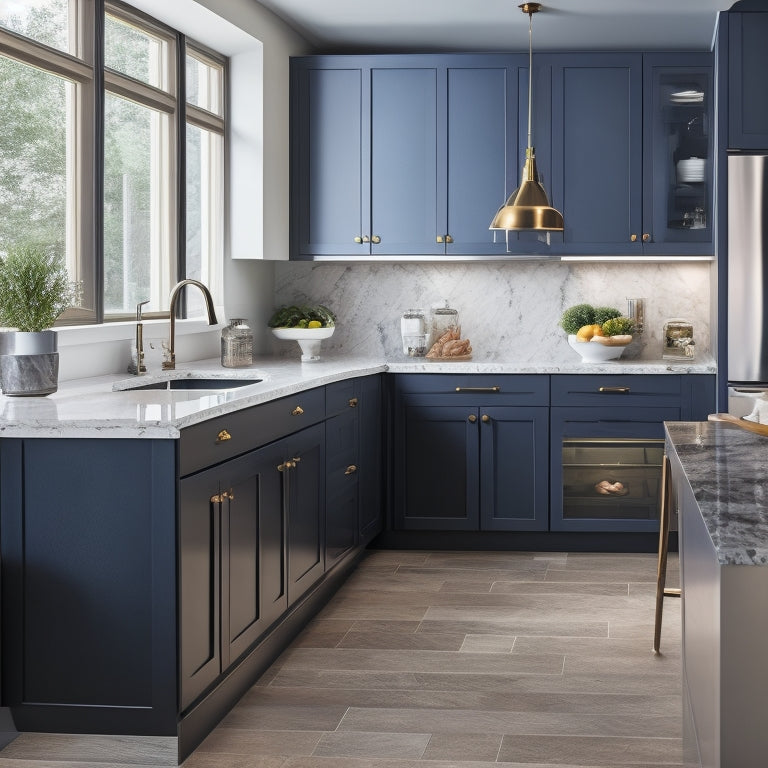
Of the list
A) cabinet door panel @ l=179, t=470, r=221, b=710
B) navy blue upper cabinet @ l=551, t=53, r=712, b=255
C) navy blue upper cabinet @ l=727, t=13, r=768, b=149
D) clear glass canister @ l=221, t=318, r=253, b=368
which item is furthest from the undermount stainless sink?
navy blue upper cabinet @ l=727, t=13, r=768, b=149

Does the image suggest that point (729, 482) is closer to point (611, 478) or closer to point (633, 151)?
point (611, 478)

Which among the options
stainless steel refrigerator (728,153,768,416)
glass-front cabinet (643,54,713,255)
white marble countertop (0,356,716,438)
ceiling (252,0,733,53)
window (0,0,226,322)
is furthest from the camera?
glass-front cabinet (643,54,713,255)

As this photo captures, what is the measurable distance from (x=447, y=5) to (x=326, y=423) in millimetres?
1942

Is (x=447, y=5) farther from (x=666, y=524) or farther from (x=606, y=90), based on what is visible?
(x=666, y=524)

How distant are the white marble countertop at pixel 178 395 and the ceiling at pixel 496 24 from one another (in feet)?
5.17

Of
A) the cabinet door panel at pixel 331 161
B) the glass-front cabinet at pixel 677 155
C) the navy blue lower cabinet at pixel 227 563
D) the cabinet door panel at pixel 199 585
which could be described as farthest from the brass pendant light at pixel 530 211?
the cabinet door panel at pixel 199 585

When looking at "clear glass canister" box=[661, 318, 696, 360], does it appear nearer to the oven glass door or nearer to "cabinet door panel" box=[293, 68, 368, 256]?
the oven glass door

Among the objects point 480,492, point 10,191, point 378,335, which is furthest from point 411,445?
point 10,191

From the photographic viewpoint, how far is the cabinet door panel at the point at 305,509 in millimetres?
3750

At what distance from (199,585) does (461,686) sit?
958 millimetres

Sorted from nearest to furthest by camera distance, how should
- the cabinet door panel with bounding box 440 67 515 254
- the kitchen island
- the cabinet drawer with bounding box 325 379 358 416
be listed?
the kitchen island, the cabinet drawer with bounding box 325 379 358 416, the cabinet door panel with bounding box 440 67 515 254

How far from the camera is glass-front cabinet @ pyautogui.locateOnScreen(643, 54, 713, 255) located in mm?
5207

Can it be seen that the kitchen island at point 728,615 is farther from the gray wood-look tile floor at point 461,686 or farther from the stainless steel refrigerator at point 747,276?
the stainless steel refrigerator at point 747,276

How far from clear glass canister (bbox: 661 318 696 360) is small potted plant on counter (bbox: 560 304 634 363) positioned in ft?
0.63
